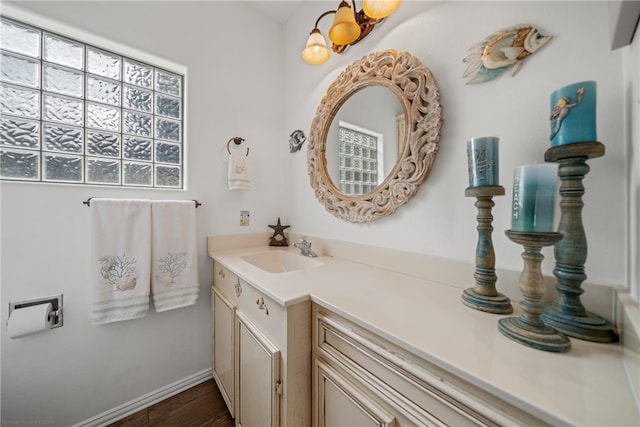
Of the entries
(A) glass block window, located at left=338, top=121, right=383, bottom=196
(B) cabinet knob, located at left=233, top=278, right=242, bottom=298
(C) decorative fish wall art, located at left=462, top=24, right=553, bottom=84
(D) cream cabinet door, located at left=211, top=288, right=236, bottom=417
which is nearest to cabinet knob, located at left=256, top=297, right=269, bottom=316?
(B) cabinet knob, located at left=233, top=278, right=242, bottom=298

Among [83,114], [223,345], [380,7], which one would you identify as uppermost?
[380,7]

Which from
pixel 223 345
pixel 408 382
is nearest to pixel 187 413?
pixel 223 345

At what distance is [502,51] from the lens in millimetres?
743

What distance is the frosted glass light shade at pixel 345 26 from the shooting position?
3.30ft

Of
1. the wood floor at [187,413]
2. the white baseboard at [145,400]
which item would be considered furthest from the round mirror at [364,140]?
the white baseboard at [145,400]

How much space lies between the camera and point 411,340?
494mm

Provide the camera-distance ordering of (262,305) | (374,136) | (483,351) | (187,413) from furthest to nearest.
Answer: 1. (187,413)
2. (374,136)
3. (262,305)
4. (483,351)

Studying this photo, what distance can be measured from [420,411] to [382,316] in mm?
203

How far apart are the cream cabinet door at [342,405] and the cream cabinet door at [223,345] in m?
0.60

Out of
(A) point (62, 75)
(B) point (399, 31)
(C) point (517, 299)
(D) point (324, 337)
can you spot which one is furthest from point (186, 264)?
(B) point (399, 31)

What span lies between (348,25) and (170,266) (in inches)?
63.2

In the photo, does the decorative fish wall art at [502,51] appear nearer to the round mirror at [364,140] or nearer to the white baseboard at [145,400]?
the round mirror at [364,140]

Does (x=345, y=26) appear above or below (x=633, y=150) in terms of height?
above

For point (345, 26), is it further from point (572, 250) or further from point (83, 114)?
point (83, 114)
